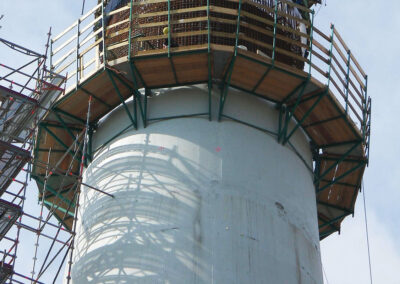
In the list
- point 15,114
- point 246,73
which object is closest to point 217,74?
point 246,73

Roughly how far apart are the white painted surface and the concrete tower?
4cm

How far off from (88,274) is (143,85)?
6.94 metres

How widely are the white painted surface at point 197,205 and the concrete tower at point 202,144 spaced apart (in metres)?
0.04

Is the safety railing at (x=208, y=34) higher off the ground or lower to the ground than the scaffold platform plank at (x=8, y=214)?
higher

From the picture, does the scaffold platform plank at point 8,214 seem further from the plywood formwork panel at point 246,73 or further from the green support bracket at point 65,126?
the plywood formwork panel at point 246,73

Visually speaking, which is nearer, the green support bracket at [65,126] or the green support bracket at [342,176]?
the green support bracket at [65,126]

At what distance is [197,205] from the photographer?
24891 mm

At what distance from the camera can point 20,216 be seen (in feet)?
83.1

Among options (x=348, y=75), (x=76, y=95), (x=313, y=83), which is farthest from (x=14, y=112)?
(x=348, y=75)

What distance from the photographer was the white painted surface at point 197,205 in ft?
78.4

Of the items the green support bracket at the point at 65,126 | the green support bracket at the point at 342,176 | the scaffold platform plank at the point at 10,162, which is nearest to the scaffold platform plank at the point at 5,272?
the scaffold platform plank at the point at 10,162

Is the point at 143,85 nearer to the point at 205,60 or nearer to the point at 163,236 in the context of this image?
the point at 205,60

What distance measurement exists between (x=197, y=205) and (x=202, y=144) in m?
2.38

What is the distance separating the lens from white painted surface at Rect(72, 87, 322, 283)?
23906mm
